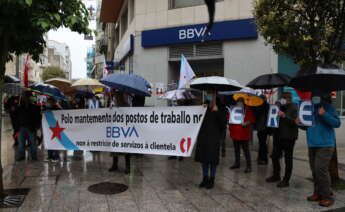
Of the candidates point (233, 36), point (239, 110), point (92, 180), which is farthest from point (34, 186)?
point (233, 36)

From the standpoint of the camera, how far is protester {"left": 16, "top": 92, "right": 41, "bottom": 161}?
818 centimetres

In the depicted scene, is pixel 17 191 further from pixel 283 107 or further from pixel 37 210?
pixel 283 107

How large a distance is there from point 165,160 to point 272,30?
4268 millimetres

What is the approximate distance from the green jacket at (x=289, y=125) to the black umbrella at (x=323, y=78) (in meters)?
0.88

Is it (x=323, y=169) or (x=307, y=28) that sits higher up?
(x=307, y=28)

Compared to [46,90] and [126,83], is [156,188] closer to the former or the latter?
[126,83]

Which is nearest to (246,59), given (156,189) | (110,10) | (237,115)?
(237,115)

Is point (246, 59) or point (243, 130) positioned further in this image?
point (246, 59)

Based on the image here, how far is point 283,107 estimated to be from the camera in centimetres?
625

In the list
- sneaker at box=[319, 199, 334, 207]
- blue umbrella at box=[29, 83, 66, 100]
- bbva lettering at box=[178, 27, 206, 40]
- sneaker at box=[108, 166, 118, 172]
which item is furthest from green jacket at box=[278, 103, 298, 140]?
bbva lettering at box=[178, 27, 206, 40]

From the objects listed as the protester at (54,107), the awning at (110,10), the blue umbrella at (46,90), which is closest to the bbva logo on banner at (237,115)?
the protester at (54,107)

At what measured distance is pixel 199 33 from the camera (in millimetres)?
12977

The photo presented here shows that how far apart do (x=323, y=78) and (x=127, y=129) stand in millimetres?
3757

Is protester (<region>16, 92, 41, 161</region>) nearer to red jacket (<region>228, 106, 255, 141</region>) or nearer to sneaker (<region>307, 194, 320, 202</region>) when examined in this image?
red jacket (<region>228, 106, 255, 141</region>)
